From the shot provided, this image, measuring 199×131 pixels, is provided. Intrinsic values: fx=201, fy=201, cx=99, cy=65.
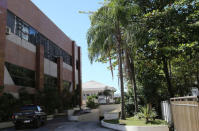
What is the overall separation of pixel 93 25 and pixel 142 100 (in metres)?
8.23

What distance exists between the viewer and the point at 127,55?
1580cm

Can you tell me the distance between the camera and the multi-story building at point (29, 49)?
1962 cm

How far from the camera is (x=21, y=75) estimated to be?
73.4ft

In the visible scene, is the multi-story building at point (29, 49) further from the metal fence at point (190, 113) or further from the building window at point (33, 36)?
the metal fence at point (190, 113)

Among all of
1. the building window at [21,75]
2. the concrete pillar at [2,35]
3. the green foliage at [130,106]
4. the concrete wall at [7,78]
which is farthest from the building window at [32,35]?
the green foliage at [130,106]

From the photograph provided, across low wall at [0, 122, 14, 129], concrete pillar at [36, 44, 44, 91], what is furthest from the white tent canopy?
low wall at [0, 122, 14, 129]

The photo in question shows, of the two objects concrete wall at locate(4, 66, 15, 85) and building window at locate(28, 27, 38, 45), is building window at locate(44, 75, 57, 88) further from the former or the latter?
concrete wall at locate(4, 66, 15, 85)

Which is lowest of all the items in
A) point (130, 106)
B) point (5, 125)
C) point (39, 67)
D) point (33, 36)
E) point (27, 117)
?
point (5, 125)

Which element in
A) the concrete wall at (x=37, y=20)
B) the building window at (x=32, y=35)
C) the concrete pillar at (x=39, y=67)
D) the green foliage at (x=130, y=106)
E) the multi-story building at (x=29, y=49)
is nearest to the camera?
the green foliage at (x=130, y=106)

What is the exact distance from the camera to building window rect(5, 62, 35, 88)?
20594 mm

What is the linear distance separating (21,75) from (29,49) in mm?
3627

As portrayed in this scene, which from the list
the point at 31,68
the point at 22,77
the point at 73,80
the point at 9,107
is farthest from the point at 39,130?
the point at 73,80

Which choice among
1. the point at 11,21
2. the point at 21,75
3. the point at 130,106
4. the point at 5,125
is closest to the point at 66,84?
Result: the point at 21,75

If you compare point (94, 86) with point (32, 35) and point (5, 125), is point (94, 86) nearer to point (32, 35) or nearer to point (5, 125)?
point (32, 35)
